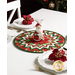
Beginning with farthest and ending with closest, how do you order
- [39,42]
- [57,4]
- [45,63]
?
1. [57,4]
2. [39,42]
3. [45,63]

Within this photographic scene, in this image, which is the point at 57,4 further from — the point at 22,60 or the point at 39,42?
the point at 22,60

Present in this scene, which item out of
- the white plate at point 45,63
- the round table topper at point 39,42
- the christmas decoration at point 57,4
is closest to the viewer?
the white plate at point 45,63

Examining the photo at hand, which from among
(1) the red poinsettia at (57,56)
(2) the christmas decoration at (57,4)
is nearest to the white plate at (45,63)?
(1) the red poinsettia at (57,56)

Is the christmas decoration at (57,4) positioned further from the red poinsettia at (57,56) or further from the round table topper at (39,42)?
the red poinsettia at (57,56)

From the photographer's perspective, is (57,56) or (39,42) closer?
(57,56)

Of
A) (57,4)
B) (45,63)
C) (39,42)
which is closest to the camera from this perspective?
(45,63)

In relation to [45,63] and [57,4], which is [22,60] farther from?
[57,4]

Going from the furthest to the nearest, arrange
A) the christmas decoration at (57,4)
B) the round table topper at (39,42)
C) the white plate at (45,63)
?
the christmas decoration at (57,4)
the round table topper at (39,42)
the white plate at (45,63)

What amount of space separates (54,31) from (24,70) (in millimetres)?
667

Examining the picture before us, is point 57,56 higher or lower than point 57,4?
lower

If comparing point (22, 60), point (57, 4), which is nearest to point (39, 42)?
point (22, 60)

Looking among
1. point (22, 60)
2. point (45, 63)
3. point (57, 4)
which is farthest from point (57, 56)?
point (57, 4)

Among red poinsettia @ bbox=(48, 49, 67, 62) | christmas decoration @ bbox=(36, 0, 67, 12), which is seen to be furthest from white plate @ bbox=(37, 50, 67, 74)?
christmas decoration @ bbox=(36, 0, 67, 12)

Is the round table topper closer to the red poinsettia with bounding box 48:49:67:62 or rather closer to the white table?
the white table
